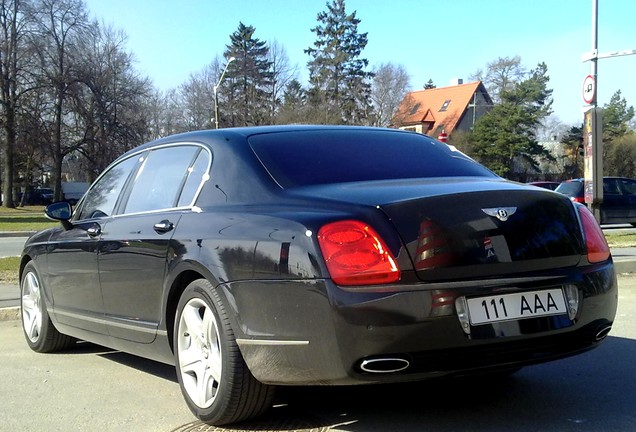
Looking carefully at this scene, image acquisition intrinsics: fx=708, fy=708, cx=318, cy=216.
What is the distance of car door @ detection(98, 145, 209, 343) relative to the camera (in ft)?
13.4

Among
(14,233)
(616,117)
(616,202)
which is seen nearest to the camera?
(616,202)

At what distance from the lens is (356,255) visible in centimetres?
313

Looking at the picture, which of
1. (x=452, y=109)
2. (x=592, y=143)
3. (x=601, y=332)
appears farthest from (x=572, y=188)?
(x=452, y=109)

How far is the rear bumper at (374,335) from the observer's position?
3.05 m

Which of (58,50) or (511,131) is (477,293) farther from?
(511,131)

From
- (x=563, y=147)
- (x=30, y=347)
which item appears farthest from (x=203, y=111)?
(x=30, y=347)

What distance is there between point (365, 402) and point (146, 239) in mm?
1606

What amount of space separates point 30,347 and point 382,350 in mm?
4027

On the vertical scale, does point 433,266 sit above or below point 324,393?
above

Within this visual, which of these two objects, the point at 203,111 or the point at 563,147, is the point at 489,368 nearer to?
the point at 203,111

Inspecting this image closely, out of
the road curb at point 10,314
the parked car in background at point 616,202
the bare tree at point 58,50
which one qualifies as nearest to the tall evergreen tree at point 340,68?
the bare tree at point 58,50

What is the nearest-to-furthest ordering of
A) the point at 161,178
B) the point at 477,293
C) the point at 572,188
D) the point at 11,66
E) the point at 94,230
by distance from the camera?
the point at 477,293 < the point at 161,178 < the point at 94,230 < the point at 572,188 < the point at 11,66

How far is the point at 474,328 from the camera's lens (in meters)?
3.16

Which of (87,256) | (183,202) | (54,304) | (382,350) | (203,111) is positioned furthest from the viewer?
(203,111)
